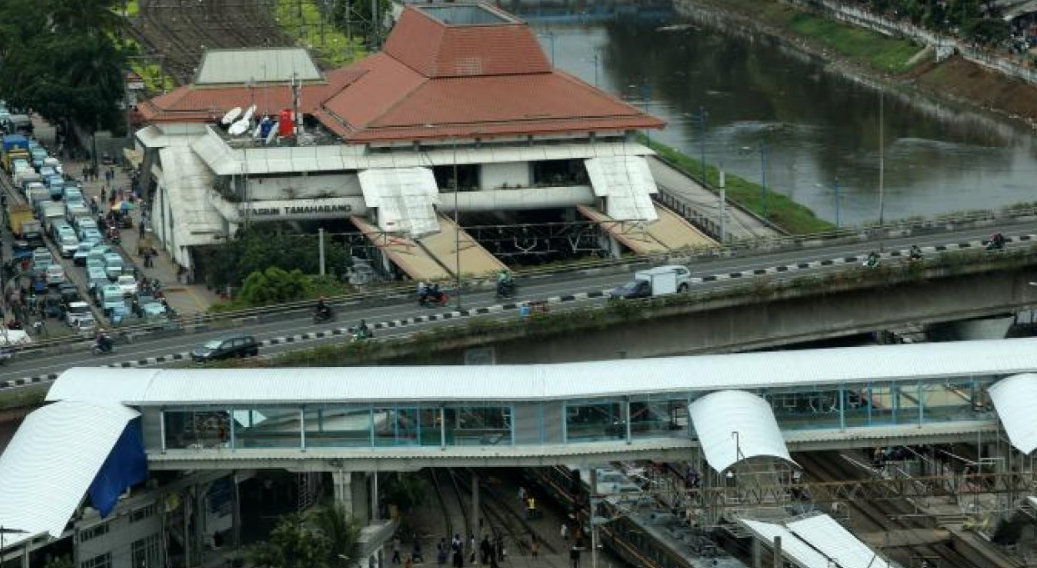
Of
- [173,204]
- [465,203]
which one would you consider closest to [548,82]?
[465,203]

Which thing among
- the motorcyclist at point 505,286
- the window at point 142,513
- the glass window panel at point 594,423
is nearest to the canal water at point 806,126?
the motorcyclist at point 505,286

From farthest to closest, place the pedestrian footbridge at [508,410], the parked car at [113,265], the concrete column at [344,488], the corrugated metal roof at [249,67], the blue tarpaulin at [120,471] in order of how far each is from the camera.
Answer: the corrugated metal roof at [249,67] → the parked car at [113,265] → the concrete column at [344,488] → the pedestrian footbridge at [508,410] → the blue tarpaulin at [120,471]

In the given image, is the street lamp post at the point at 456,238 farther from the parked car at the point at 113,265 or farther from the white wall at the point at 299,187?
the parked car at the point at 113,265

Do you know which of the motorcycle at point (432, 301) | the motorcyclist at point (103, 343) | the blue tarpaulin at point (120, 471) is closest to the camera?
the blue tarpaulin at point (120, 471)

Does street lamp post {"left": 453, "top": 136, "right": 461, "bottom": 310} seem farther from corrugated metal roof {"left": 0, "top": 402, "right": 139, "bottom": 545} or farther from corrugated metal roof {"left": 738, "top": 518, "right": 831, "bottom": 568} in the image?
corrugated metal roof {"left": 738, "top": 518, "right": 831, "bottom": 568}

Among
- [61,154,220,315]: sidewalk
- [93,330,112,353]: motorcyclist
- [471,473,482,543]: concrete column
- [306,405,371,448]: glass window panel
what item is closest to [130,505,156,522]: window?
[306,405,371,448]: glass window panel

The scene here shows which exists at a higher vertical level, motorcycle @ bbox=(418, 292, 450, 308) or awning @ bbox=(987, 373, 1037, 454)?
awning @ bbox=(987, 373, 1037, 454)
